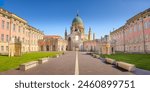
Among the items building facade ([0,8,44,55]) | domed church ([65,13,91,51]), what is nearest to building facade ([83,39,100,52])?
domed church ([65,13,91,51])

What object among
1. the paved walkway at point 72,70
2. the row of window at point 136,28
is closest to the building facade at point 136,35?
the row of window at point 136,28

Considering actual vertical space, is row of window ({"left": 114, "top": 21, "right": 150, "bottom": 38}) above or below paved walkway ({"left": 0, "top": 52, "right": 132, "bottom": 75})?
above

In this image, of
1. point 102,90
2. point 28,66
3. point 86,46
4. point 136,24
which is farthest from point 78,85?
point 86,46

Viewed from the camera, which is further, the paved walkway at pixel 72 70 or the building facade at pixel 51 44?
the building facade at pixel 51 44

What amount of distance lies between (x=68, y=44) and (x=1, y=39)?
215 ft

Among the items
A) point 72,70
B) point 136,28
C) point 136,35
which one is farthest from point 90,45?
point 72,70

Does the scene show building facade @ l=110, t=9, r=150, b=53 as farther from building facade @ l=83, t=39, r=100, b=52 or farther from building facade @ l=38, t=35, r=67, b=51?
building facade @ l=38, t=35, r=67, b=51

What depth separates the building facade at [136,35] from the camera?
1670 inches

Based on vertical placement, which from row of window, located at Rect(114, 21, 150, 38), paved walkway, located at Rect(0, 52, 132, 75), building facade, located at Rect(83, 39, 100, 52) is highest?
row of window, located at Rect(114, 21, 150, 38)

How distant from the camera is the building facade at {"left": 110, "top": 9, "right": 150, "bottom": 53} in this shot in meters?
42.4

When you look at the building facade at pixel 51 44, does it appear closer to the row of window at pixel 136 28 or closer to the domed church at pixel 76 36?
the domed church at pixel 76 36

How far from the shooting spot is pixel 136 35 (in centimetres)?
4722

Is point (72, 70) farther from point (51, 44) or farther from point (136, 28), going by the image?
point (51, 44)

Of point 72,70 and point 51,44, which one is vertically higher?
point 51,44
